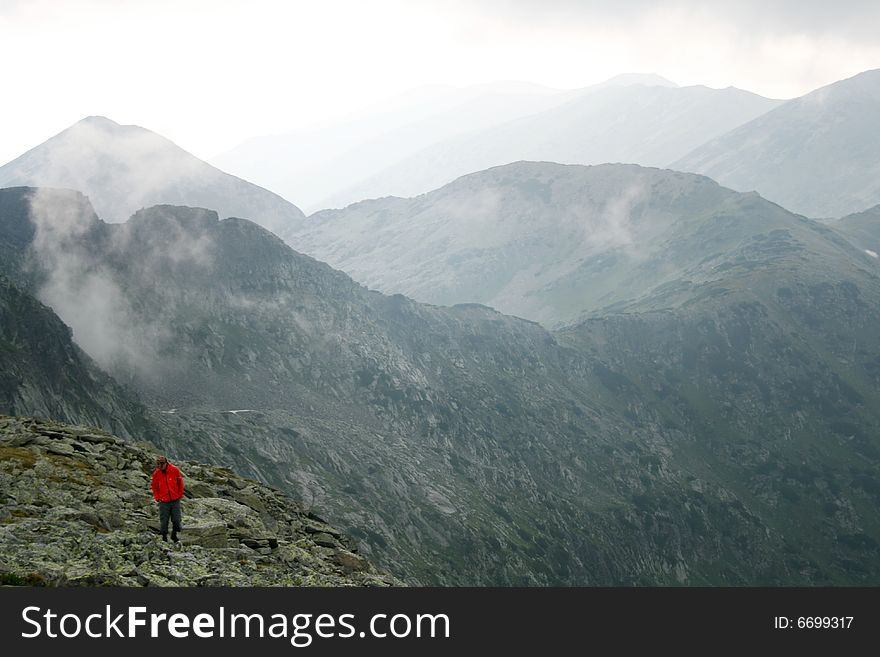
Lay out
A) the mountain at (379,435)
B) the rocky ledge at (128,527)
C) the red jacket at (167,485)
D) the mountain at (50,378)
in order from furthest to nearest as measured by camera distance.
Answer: the mountain at (379,435) → the mountain at (50,378) → the red jacket at (167,485) → the rocky ledge at (128,527)

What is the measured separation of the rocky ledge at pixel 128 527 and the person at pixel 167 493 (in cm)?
72

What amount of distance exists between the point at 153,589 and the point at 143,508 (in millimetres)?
10599

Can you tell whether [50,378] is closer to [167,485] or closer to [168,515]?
[168,515]

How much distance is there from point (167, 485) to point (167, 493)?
1.18ft

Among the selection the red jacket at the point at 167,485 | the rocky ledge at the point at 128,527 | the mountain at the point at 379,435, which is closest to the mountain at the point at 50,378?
the mountain at the point at 379,435

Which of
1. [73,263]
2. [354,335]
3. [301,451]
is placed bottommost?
[301,451]

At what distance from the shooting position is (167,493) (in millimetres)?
27594

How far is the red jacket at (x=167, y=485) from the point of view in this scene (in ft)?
90.2

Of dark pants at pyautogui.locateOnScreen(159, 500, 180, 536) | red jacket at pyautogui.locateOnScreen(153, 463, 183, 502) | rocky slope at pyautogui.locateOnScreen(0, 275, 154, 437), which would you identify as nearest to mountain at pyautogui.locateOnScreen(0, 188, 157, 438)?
rocky slope at pyautogui.locateOnScreen(0, 275, 154, 437)

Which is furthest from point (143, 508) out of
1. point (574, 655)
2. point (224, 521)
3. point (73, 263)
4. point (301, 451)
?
point (73, 263)

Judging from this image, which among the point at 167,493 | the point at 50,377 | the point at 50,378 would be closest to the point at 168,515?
the point at 167,493

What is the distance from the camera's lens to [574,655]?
22.4m

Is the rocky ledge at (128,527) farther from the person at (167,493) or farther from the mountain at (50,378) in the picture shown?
the mountain at (50,378)

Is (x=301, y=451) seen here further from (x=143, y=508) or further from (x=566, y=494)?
(x=143, y=508)
